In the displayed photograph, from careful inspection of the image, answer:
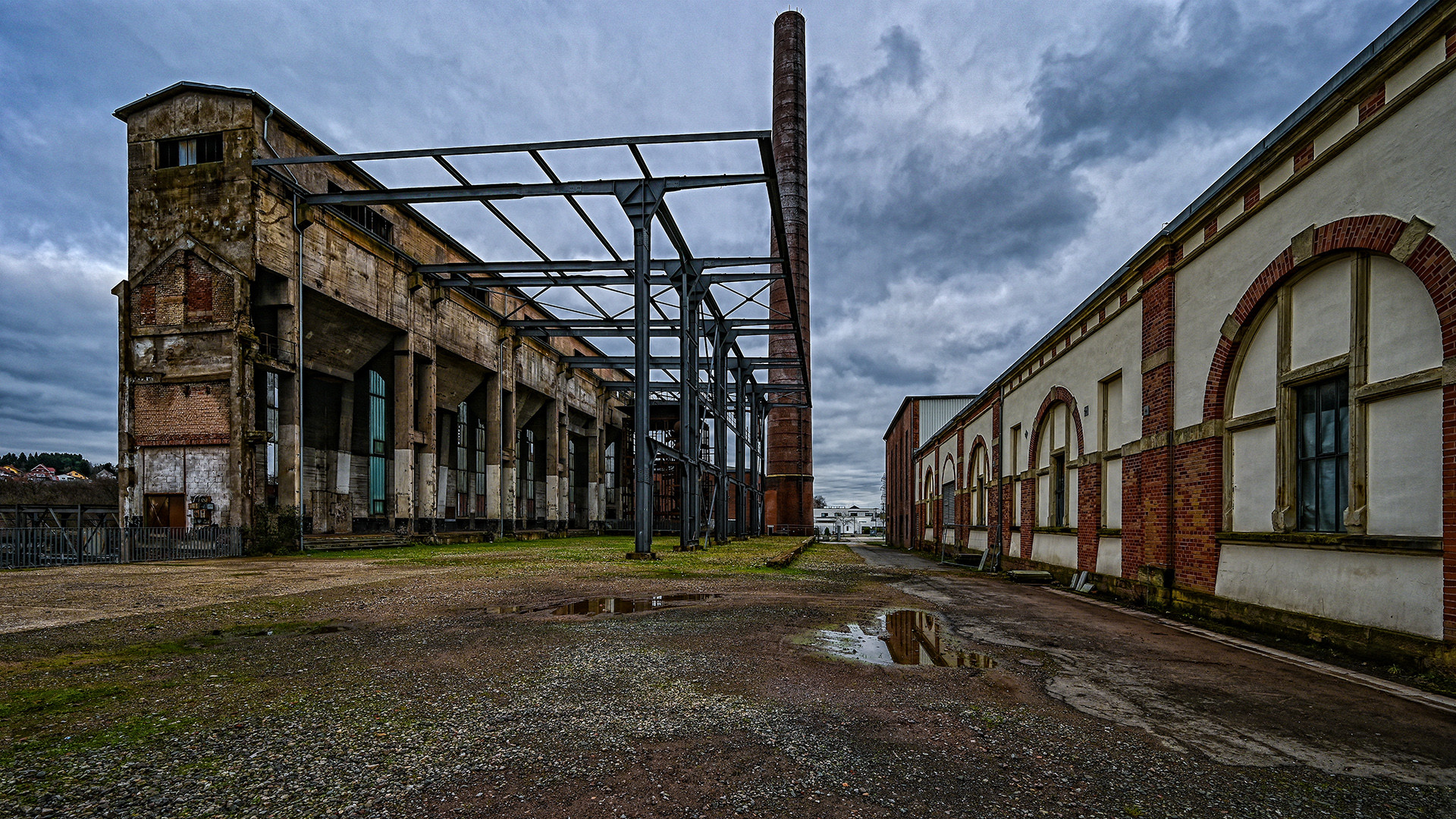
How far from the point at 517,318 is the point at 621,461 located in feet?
57.9

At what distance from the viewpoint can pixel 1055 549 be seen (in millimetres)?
14008

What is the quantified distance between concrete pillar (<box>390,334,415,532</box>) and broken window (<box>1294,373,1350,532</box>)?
22071mm

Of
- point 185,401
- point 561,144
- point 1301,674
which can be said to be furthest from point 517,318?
point 1301,674

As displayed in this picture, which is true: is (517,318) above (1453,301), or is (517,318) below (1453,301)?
above

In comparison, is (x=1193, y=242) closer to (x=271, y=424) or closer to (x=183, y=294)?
(x=271, y=424)

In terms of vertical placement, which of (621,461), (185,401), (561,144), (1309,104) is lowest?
(621,461)

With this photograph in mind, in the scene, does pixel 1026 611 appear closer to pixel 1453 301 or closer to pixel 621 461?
pixel 1453 301

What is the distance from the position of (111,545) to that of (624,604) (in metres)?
13.8

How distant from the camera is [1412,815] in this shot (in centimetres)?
259

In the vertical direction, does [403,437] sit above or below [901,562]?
above

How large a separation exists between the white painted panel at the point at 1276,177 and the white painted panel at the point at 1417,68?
1.24 metres

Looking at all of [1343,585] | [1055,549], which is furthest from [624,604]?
[1055,549]

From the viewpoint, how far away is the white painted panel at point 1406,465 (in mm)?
5074

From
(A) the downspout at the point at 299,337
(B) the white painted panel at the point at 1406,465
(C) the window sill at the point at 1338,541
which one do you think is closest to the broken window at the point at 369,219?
(A) the downspout at the point at 299,337
